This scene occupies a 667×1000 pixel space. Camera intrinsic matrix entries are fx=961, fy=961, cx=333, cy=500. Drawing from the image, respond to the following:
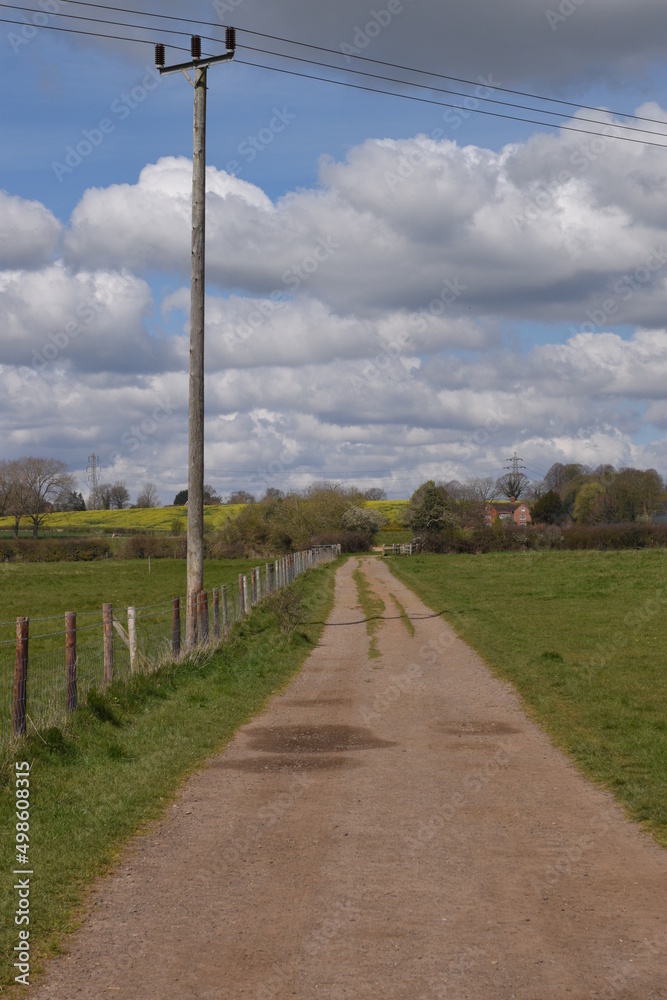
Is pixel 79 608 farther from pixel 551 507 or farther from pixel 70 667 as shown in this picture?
pixel 551 507

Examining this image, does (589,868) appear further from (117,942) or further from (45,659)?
(45,659)

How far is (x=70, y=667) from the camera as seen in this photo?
1091cm

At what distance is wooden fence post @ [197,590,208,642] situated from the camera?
16939 millimetres

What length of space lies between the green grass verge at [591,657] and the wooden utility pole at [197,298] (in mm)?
5761

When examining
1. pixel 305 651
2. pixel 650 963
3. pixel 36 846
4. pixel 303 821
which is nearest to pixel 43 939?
pixel 36 846

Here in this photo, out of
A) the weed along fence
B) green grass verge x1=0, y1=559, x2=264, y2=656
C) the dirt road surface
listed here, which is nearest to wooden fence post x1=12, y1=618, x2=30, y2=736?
the weed along fence

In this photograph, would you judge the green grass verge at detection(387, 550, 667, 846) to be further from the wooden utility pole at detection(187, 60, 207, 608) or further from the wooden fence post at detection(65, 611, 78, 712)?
the wooden utility pole at detection(187, 60, 207, 608)

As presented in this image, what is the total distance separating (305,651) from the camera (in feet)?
61.5

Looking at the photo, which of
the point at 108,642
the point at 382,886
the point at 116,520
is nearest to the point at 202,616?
the point at 108,642

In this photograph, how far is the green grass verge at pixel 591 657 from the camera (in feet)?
29.9

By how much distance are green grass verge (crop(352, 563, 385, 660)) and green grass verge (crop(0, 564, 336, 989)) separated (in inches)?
134

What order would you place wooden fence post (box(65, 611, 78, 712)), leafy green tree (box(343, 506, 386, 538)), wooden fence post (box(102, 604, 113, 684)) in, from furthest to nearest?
leafy green tree (box(343, 506, 386, 538))
wooden fence post (box(102, 604, 113, 684))
wooden fence post (box(65, 611, 78, 712))

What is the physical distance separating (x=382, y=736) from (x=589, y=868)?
4.73 meters

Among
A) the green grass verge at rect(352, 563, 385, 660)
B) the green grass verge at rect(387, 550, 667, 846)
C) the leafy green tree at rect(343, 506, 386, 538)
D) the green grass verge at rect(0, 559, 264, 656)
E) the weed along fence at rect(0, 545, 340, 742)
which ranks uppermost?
the leafy green tree at rect(343, 506, 386, 538)
